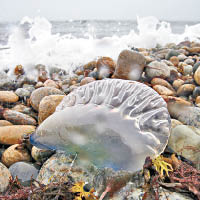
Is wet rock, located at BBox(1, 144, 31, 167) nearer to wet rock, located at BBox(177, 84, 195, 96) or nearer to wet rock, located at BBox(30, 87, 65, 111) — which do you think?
wet rock, located at BBox(30, 87, 65, 111)

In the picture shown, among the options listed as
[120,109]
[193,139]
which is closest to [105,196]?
[120,109]

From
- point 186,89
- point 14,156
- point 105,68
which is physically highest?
point 105,68

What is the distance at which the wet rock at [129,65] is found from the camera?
3451 millimetres

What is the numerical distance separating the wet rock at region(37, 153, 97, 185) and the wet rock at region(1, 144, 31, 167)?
403 mm

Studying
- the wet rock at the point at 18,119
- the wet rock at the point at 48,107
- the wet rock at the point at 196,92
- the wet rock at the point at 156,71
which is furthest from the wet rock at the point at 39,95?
the wet rock at the point at 196,92

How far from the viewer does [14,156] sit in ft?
6.91

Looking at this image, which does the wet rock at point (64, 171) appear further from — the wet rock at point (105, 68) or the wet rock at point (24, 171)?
the wet rock at point (105, 68)

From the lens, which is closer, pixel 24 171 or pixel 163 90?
pixel 24 171

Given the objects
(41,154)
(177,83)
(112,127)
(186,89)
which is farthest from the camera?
(177,83)

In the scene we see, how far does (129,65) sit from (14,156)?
7.44 feet

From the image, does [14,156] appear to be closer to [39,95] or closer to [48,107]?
[48,107]

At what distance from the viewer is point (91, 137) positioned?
1.72m

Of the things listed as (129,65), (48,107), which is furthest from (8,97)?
(129,65)

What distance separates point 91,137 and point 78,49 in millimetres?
6946
